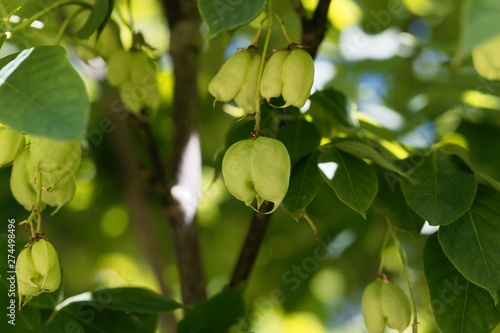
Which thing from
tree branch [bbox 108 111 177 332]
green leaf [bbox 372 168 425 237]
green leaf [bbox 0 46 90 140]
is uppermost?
green leaf [bbox 0 46 90 140]

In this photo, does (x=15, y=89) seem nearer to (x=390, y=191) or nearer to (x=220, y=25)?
(x=220, y=25)

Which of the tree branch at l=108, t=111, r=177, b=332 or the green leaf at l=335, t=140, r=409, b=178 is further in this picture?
the tree branch at l=108, t=111, r=177, b=332

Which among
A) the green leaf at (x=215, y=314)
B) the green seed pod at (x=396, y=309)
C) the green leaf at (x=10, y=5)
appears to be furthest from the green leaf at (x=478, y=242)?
the green leaf at (x=10, y=5)

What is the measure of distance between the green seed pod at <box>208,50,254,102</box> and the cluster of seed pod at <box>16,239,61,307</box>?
11.2 inches

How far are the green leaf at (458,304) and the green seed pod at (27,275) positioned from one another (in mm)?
493

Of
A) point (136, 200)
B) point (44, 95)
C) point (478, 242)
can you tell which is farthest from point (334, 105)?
point (136, 200)

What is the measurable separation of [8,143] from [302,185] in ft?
1.23

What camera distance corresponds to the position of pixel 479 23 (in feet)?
2.07

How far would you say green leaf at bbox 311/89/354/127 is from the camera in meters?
1.24

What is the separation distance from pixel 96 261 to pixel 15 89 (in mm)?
1438

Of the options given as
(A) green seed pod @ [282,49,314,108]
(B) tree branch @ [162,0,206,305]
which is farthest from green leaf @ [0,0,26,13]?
(B) tree branch @ [162,0,206,305]

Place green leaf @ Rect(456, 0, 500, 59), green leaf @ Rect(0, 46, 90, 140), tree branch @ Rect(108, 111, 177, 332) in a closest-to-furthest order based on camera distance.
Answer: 1. green leaf @ Rect(456, 0, 500, 59)
2. green leaf @ Rect(0, 46, 90, 140)
3. tree branch @ Rect(108, 111, 177, 332)

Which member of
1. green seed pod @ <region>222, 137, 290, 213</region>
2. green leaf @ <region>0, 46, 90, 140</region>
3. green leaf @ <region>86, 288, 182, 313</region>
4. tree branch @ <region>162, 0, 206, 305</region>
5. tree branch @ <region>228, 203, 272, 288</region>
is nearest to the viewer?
green leaf @ <region>0, 46, 90, 140</region>

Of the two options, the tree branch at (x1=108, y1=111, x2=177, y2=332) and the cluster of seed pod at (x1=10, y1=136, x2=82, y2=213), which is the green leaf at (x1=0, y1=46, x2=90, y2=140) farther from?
the tree branch at (x1=108, y1=111, x2=177, y2=332)
